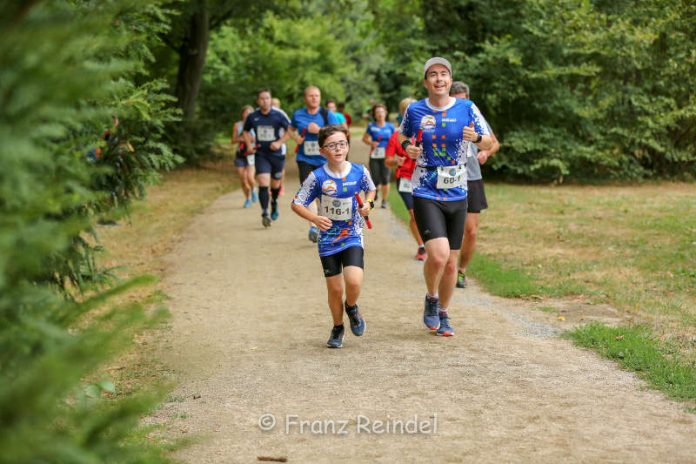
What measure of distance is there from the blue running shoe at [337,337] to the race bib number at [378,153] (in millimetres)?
10154

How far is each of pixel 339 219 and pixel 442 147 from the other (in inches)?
41.1

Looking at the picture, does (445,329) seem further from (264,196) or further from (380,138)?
(380,138)

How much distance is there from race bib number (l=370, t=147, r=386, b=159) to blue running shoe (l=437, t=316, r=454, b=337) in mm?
9775

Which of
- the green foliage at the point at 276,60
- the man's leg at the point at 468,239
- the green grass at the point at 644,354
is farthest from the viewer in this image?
the green foliage at the point at 276,60

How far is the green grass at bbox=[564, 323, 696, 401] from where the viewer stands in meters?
6.47

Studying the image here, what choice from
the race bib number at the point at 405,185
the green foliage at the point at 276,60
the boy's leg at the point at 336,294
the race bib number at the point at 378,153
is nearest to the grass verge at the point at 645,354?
the boy's leg at the point at 336,294


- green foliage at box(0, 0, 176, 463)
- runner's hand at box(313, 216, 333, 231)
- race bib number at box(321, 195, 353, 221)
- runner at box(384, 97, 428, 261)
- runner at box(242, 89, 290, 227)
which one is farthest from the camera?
runner at box(242, 89, 290, 227)

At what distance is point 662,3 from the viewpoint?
1852 centimetres

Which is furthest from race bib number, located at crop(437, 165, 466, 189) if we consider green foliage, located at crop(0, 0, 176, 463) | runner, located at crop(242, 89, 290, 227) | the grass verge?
runner, located at crop(242, 89, 290, 227)

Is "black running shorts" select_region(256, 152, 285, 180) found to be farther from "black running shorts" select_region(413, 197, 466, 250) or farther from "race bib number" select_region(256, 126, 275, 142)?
"black running shorts" select_region(413, 197, 466, 250)

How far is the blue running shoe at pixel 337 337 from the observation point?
782 cm

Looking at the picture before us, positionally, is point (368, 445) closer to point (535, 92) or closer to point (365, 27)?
point (535, 92)

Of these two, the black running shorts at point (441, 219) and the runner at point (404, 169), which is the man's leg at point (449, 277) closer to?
the black running shorts at point (441, 219)

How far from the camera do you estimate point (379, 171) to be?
18.2m
